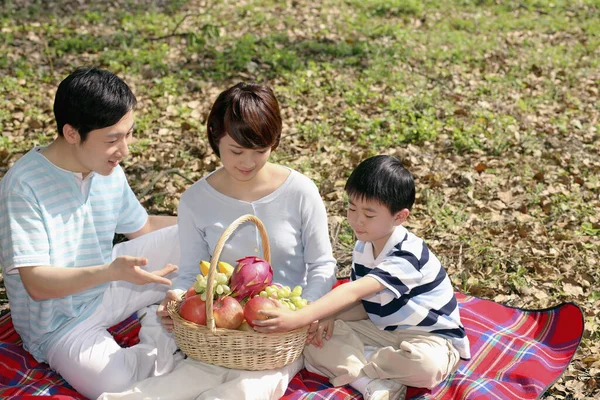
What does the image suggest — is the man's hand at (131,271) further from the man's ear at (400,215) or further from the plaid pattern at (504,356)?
the man's ear at (400,215)

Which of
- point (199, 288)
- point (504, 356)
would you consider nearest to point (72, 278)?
point (199, 288)

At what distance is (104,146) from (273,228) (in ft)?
3.33

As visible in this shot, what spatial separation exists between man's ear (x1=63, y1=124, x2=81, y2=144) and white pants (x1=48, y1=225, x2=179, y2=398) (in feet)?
3.14

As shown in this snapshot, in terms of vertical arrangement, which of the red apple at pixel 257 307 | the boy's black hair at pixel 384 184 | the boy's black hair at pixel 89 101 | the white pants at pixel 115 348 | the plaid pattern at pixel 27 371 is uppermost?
the boy's black hair at pixel 89 101

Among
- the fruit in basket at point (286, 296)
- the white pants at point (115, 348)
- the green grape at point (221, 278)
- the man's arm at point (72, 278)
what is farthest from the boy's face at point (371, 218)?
the white pants at point (115, 348)

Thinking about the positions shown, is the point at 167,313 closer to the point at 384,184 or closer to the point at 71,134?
the point at 71,134

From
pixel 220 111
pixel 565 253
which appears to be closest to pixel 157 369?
pixel 220 111

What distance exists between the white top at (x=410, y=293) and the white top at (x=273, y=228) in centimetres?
29

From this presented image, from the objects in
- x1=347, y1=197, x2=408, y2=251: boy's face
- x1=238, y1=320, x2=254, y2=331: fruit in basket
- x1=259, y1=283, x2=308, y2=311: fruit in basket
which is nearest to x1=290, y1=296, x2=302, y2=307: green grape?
x1=259, y1=283, x2=308, y2=311: fruit in basket

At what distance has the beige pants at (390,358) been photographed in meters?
3.60

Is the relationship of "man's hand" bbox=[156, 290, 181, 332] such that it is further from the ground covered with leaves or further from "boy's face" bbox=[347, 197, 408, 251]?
the ground covered with leaves

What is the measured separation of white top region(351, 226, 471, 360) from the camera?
3670 mm

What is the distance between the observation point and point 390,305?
377 cm

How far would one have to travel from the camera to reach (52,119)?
283 inches
